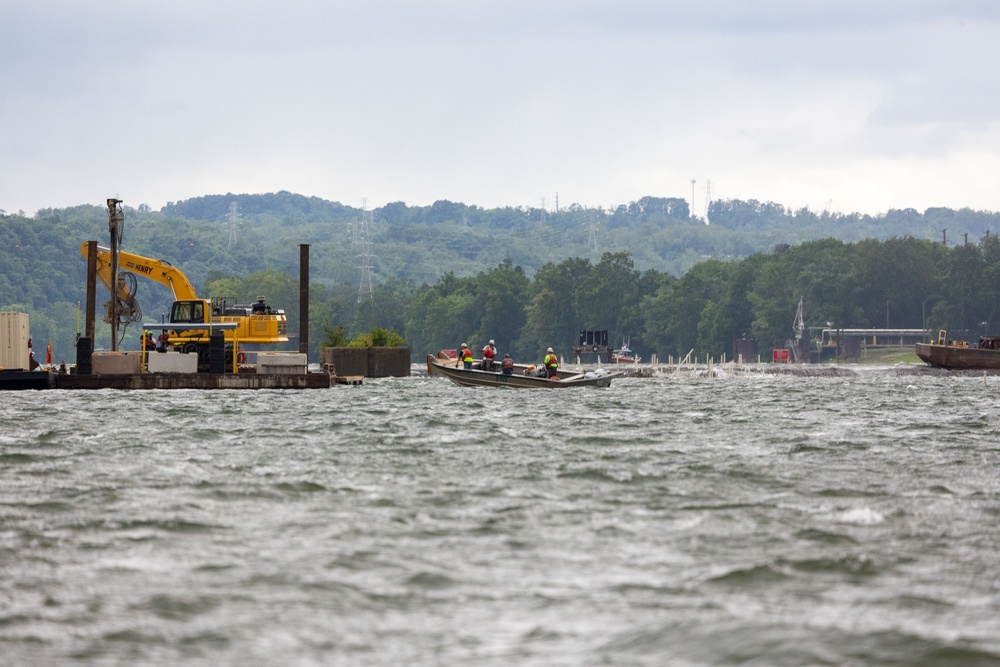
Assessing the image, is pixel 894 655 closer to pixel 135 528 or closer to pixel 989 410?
pixel 135 528

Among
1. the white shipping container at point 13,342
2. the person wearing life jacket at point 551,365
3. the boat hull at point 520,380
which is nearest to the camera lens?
the white shipping container at point 13,342

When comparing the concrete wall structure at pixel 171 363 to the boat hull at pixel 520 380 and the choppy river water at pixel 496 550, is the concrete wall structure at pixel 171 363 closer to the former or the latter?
the boat hull at pixel 520 380

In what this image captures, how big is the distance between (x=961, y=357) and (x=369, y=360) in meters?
47.5

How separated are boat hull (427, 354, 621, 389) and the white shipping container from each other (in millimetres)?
18576

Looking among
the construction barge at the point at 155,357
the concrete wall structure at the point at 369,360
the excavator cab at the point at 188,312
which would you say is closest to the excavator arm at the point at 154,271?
the construction barge at the point at 155,357

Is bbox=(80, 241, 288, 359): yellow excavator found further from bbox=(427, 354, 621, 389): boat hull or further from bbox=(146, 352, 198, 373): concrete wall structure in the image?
bbox=(427, 354, 621, 389): boat hull

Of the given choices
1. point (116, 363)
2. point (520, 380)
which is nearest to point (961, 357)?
point (520, 380)

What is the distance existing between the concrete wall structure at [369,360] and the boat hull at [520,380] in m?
19.7

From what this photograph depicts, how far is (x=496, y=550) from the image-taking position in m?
16.8

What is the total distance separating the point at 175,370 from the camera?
60.4m

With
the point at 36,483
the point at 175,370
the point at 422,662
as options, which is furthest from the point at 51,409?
the point at 422,662

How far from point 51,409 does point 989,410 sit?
101 ft

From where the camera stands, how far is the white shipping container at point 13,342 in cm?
5856

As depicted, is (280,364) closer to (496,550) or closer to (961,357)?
(496,550)
